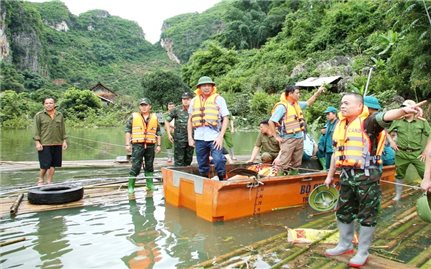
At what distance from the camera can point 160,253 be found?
13.9ft

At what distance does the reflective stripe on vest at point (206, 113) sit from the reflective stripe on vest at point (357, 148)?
2.38m

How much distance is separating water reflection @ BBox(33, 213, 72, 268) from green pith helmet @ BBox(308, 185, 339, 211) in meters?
2.97

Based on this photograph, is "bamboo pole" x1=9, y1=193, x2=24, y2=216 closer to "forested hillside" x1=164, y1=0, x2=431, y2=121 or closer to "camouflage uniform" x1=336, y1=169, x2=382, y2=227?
"camouflage uniform" x1=336, y1=169, x2=382, y2=227

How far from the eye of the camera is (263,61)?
44.5 meters

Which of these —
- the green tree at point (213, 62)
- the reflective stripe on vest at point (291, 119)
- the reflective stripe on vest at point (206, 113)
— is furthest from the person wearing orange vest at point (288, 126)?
the green tree at point (213, 62)

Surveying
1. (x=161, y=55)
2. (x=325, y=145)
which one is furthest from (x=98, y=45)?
(x=325, y=145)

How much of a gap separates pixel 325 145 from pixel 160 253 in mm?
4466

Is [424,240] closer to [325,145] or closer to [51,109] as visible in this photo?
[325,145]

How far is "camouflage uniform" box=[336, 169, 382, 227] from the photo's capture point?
361 cm

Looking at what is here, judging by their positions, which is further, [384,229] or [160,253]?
[384,229]

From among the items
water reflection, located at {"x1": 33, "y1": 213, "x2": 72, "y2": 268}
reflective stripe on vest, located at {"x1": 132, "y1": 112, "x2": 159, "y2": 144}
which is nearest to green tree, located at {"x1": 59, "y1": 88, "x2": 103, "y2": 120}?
reflective stripe on vest, located at {"x1": 132, "y1": 112, "x2": 159, "y2": 144}

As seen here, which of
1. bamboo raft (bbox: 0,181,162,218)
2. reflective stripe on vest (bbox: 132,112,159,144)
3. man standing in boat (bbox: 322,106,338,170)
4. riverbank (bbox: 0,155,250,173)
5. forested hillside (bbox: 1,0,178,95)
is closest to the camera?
bamboo raft (bbox: 0,181,162,218)

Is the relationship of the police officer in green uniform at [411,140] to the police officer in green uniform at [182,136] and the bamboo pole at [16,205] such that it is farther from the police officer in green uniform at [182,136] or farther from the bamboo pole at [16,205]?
the bamboo pole at [16,205]

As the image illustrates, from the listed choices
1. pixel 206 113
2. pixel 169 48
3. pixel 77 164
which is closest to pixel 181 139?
pixel 206 113
